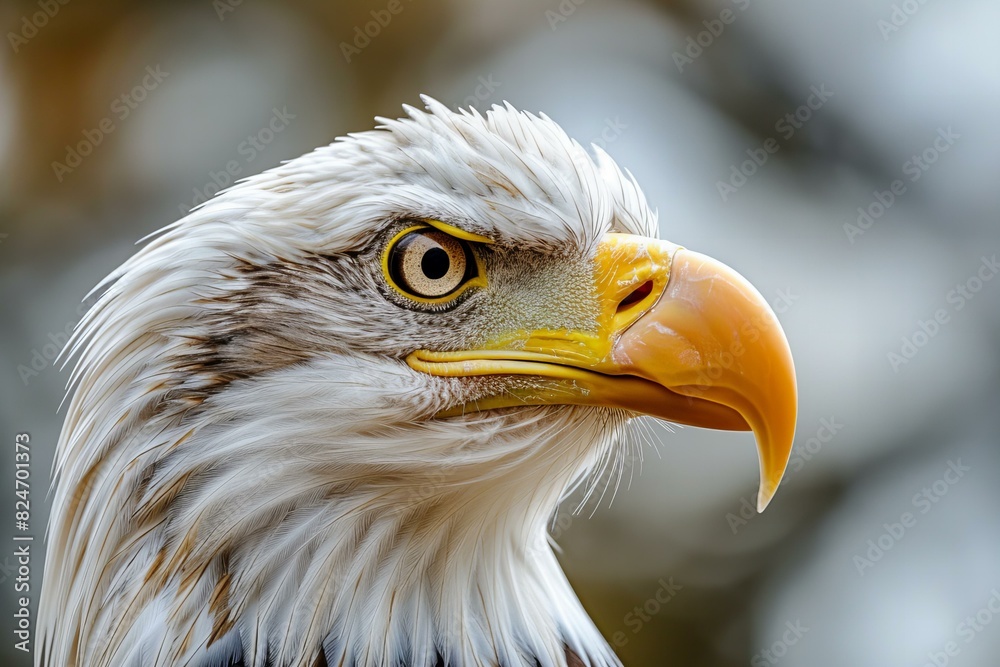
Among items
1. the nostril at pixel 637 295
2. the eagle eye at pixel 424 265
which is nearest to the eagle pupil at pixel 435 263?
the eagle eye at pixel 424 265

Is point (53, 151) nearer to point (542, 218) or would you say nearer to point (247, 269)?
point (247, 269)

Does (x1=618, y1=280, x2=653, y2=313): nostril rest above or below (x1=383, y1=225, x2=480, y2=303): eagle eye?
above

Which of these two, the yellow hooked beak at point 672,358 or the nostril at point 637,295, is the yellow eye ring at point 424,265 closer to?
the yellow hooked beak at point 672,358

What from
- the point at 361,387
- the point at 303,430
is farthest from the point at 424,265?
the point at 303,430

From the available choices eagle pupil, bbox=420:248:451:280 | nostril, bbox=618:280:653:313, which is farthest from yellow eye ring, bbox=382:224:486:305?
nostril, bbox=618:280:653:313

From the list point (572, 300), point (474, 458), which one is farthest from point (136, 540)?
point (572, 300)

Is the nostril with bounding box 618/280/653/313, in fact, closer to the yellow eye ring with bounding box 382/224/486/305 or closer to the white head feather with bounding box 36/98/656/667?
the white head feather with bounding box 36/98/656/667
